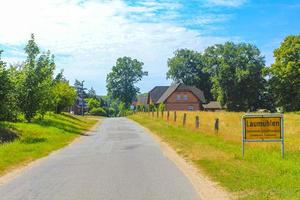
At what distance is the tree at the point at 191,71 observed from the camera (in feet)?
408

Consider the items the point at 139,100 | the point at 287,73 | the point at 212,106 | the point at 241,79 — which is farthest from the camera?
the point at 139,100

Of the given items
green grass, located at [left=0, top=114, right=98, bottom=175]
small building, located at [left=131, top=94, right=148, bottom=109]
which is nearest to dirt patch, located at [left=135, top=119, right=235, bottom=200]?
green grass, located at [left=0, top=114, right=98, bottom=175]

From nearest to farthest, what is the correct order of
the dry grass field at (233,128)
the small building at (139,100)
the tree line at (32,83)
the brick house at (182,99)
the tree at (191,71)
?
the dry grass field at (233,128), the tree line at (32,83), the brick house at (182,99), the tree at (191,71), the small building at (139,100)

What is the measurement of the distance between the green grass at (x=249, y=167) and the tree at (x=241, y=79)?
79270 millimetres

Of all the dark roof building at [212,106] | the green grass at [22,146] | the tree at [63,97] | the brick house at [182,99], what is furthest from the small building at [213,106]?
the green grass at [22,146]

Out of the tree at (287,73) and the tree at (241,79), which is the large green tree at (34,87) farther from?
the tree at (241,79)

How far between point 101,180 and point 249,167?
14.6 feet

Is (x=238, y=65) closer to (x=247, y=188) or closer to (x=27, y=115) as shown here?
(x=27, y=115)

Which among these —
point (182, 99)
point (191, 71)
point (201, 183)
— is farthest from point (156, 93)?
point (201, 183)

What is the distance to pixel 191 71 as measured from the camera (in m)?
125

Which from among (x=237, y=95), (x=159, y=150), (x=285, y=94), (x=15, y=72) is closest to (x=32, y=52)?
(x=15, y=72)

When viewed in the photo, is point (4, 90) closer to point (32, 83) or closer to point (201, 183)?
point (32, 83)

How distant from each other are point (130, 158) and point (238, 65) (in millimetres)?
88735

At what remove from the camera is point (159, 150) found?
2114 centimetres
